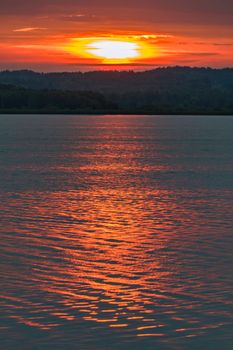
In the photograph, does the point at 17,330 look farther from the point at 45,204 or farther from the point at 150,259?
the point at 45,204

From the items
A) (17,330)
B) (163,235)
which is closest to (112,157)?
(163,235)

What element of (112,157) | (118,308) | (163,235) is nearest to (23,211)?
(163,235)

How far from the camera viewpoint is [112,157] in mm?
54594

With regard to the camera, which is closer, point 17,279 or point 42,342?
point 42,342

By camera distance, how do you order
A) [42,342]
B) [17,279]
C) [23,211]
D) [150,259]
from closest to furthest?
[42,342]
[17,279]
[150,259]
[23,211]

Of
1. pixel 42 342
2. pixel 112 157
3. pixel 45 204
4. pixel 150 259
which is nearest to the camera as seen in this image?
pixel 42 342

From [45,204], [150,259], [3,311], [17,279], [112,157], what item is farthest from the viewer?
[112,157]

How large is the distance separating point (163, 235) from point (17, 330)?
8556mm

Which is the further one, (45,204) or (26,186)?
Result: (26,186)

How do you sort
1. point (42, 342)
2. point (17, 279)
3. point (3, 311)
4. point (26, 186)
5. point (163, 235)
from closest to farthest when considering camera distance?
1. point (42, 342)
2. point (3, 311)
3. point (17, 279)
4. point (163, 235)
5. point (26, 186)

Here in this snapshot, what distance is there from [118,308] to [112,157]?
42.1m

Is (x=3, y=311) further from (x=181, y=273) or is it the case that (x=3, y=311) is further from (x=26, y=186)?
(x=26, y=186)

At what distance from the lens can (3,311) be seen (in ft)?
40.4

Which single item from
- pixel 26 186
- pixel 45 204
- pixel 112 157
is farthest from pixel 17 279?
pixel 112 157
